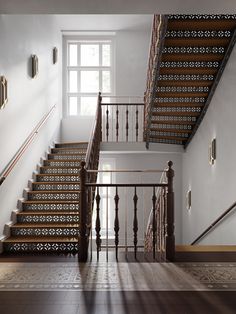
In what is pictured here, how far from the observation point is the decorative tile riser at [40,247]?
19.5 ft

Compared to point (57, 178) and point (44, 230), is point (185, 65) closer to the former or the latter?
point (57, 178)

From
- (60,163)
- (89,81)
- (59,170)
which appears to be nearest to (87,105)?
(89,81)

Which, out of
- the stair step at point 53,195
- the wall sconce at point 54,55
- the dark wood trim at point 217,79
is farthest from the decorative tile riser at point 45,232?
the wall sconce at point 54,55

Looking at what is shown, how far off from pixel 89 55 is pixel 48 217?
606cm

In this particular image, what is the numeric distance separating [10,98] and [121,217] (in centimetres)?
538

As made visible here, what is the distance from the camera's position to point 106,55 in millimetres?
11430

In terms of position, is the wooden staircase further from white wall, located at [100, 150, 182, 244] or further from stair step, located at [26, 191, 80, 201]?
stair step, located at [26, 191, 80, 201]

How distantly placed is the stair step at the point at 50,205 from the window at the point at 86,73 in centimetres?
471

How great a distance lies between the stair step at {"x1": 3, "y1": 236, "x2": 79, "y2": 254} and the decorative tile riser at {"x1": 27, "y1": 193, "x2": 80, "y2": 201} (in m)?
1.44

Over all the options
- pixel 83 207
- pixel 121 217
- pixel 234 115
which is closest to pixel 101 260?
pixel 83 207

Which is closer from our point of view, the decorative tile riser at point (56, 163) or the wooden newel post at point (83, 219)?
the wooden newel post at point (83, 219)

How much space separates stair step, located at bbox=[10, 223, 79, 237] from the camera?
6.35 meters

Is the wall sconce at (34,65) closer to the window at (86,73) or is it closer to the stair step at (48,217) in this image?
the stair step at (48,217)

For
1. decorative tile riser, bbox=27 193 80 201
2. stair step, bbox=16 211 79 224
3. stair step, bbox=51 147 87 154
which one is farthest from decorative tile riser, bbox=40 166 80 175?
stair step, bbox=16 211 79 224
